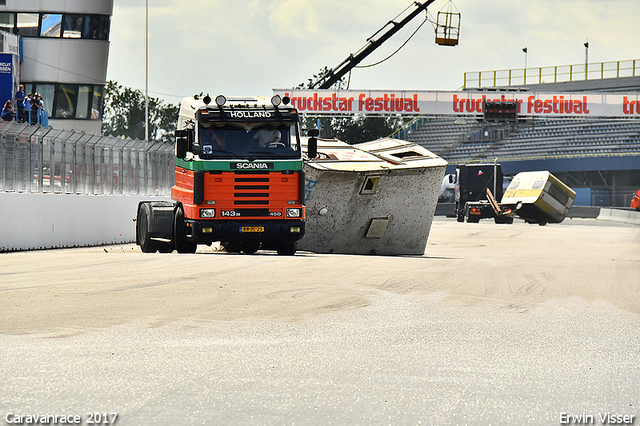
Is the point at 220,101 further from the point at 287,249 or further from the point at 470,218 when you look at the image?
the point at 470,218

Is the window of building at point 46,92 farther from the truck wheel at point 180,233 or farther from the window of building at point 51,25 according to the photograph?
the truck wheel at point 180,233

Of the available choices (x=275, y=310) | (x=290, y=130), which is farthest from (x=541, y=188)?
(x=275, y=310)

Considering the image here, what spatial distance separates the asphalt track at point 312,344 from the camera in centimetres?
557

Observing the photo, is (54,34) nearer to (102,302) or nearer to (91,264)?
(91,264)

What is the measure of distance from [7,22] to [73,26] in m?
3.23

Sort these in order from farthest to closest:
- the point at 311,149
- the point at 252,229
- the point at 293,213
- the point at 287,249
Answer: the point at 287,249 → the point at 311,149 → the point at 293,213 → the point at 252,229

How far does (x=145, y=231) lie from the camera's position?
19047 mm

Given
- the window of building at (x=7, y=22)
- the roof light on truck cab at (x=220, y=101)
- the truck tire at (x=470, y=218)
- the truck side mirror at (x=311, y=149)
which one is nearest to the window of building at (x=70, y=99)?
the window of building at (x=7, y=22)

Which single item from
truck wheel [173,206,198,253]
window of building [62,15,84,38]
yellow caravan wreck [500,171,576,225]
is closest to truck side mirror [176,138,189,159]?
truck wheel [173,206,198,253]

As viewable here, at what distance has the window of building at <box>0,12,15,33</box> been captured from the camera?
45031 mm

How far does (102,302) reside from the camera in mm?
10141

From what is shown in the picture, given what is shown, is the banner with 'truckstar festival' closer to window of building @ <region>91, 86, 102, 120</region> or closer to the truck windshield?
window of building @ <region>91, 86, 102, 120</region>

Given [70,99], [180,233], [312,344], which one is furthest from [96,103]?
[312,344]

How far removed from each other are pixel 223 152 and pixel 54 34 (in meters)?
31.6
